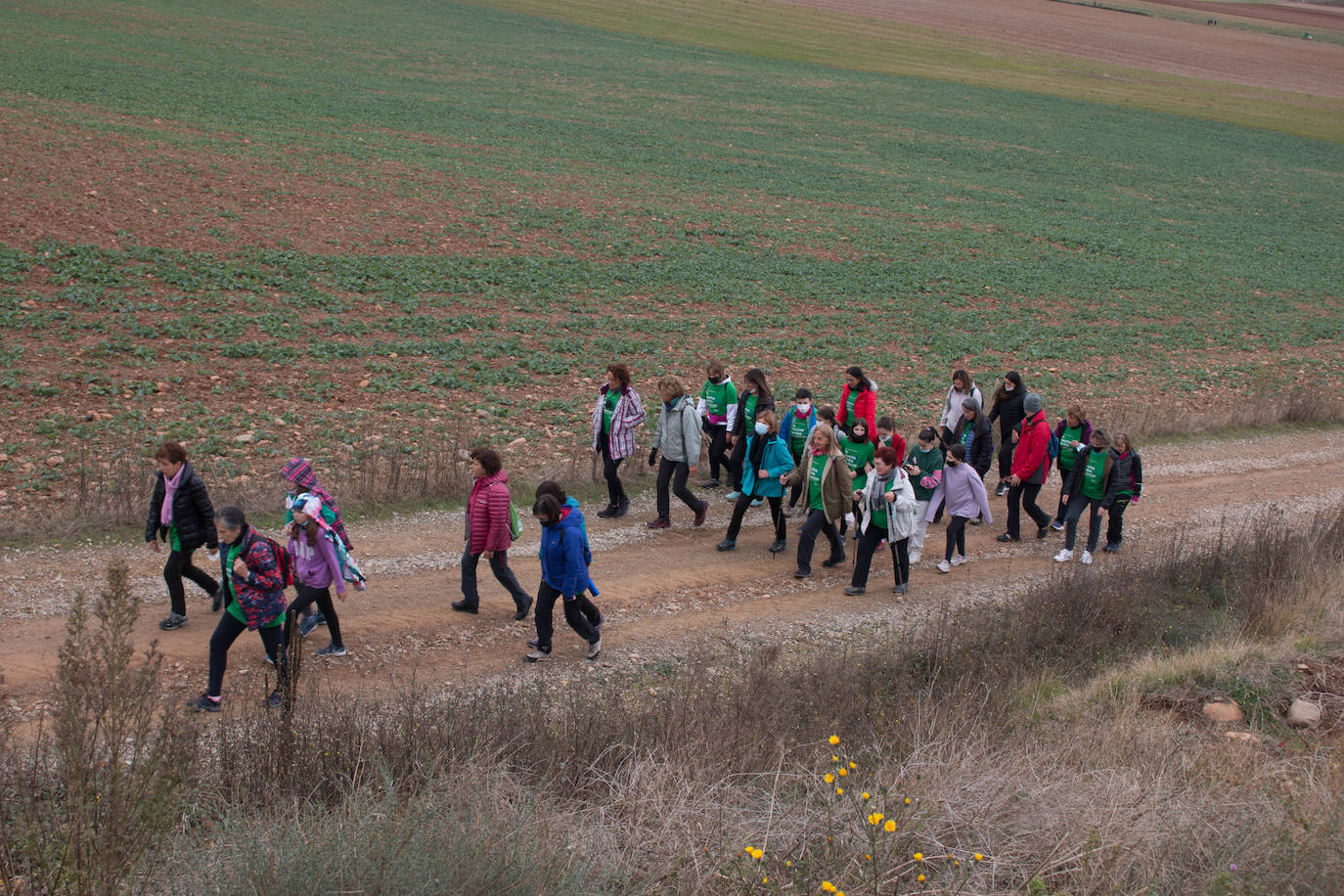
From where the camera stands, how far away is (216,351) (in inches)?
639

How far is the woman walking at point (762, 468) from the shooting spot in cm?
1124

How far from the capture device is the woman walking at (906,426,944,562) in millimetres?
11406

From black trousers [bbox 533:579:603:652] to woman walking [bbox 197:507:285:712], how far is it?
2.07m

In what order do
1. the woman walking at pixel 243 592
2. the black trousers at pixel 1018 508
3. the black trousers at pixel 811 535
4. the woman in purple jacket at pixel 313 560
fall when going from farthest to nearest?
the black trousers at pixel 1018 508 < the black trousers at pixel 811 535 < the woman in purple jacket at pixel 313 560 < the woman walking at pixel 243 592

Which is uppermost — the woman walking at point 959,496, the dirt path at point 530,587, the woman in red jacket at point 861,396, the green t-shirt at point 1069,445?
the woman in red jacket at point 861,396

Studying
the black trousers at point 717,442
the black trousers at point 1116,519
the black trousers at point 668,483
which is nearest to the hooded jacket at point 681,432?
the black trousers at point 668,483

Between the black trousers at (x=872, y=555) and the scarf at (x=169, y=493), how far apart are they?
6398mm

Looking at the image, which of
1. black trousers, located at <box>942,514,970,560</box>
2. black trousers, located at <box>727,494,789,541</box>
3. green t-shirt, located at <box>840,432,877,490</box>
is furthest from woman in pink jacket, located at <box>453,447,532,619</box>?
black trousers, located at <box>942,514,970,560</box>

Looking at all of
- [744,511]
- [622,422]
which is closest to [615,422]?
[622,422]

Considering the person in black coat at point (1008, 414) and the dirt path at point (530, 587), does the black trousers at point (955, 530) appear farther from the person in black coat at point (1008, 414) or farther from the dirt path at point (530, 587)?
the person in black coat at point (1008, 414)

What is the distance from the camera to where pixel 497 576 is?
9289 mm

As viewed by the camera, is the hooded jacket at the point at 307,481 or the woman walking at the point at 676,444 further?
the woman walking at the point at 676,444

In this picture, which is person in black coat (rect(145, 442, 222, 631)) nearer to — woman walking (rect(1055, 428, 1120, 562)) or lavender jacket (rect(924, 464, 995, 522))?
lavender jacket (rect(924, 464, 995, 522))

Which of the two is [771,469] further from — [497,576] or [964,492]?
[497,576]
